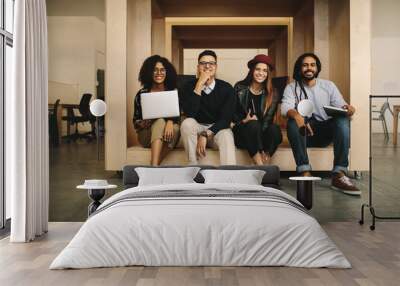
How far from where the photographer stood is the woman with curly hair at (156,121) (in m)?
6.43

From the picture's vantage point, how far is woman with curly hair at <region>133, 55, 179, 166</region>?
21.1ft

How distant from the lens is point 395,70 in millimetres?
6383

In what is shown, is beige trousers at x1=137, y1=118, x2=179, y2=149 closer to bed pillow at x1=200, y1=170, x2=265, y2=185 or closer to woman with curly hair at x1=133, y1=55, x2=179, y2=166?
woman with curly hair at x1=133, y1=55, x2=179, y2=166

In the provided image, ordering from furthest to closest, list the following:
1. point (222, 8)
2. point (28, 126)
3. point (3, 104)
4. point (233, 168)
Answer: point (222, 8), point (233, 168), point (3, 104), point (28, 126)

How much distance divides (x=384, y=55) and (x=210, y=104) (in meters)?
2.05

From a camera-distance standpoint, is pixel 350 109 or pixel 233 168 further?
pixel 350 109

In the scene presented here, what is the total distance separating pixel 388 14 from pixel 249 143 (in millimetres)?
2180

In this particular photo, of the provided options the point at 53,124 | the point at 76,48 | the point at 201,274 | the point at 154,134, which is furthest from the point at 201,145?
the point at 201,274

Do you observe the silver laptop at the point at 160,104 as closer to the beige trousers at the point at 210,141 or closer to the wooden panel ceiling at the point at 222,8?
the beige trousers at the point at 210,141

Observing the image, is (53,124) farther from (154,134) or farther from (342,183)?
(342,183)

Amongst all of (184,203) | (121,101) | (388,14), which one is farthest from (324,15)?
(184,203)

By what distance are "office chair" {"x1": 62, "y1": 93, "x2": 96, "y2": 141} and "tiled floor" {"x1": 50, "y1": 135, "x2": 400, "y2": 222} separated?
9 centimetres

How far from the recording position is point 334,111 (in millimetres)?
6445

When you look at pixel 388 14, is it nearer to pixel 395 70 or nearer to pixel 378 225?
pixel 395 70
